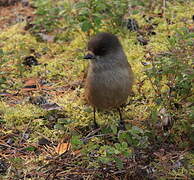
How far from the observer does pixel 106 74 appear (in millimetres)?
4293

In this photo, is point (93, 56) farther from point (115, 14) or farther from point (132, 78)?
point (115, 14)

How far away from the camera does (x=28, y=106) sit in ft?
16.4

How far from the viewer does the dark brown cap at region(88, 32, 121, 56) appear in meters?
4.26

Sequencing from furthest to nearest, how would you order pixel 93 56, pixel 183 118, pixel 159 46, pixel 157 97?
pixel 159 46 → pixel 157 97 → pixel 93 56 → pixel 183 118

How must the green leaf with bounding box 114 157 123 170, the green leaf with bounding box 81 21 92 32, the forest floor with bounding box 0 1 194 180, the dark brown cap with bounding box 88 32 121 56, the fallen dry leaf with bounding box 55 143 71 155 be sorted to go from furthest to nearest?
the green leaf with bounding box 81 21 92 32 < the dark brown cap with bounding box 88 32 121 56 < the fallen dry leaf with bounding box 55 143 71 155 < the forest floor with bounding box 0 1 194 180 < the green leaf with bounding box 114 157 123 170

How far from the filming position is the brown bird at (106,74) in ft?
14.0

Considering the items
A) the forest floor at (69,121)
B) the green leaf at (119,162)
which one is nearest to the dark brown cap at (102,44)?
the forest floor at (69,121)

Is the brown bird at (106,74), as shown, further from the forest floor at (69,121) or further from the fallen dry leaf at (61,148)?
the fallen dry leaf at (61,148)

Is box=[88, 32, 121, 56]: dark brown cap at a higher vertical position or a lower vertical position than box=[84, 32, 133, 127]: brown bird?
higher

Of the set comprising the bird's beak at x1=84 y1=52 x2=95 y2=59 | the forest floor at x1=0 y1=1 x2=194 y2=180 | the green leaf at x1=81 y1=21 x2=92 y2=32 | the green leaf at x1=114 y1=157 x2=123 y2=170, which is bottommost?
the forest floor at x1=0 y1=1 x2=194 y2=180

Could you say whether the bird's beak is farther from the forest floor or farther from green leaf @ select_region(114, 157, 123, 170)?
green leaf @ select_region(114, 157, 123, 170)

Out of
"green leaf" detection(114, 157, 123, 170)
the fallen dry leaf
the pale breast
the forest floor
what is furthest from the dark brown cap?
"green leaf" detection(114, 157, 123, 170)

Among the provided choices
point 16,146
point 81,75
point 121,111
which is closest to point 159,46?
point 81,75

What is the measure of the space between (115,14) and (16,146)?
9.78ft
